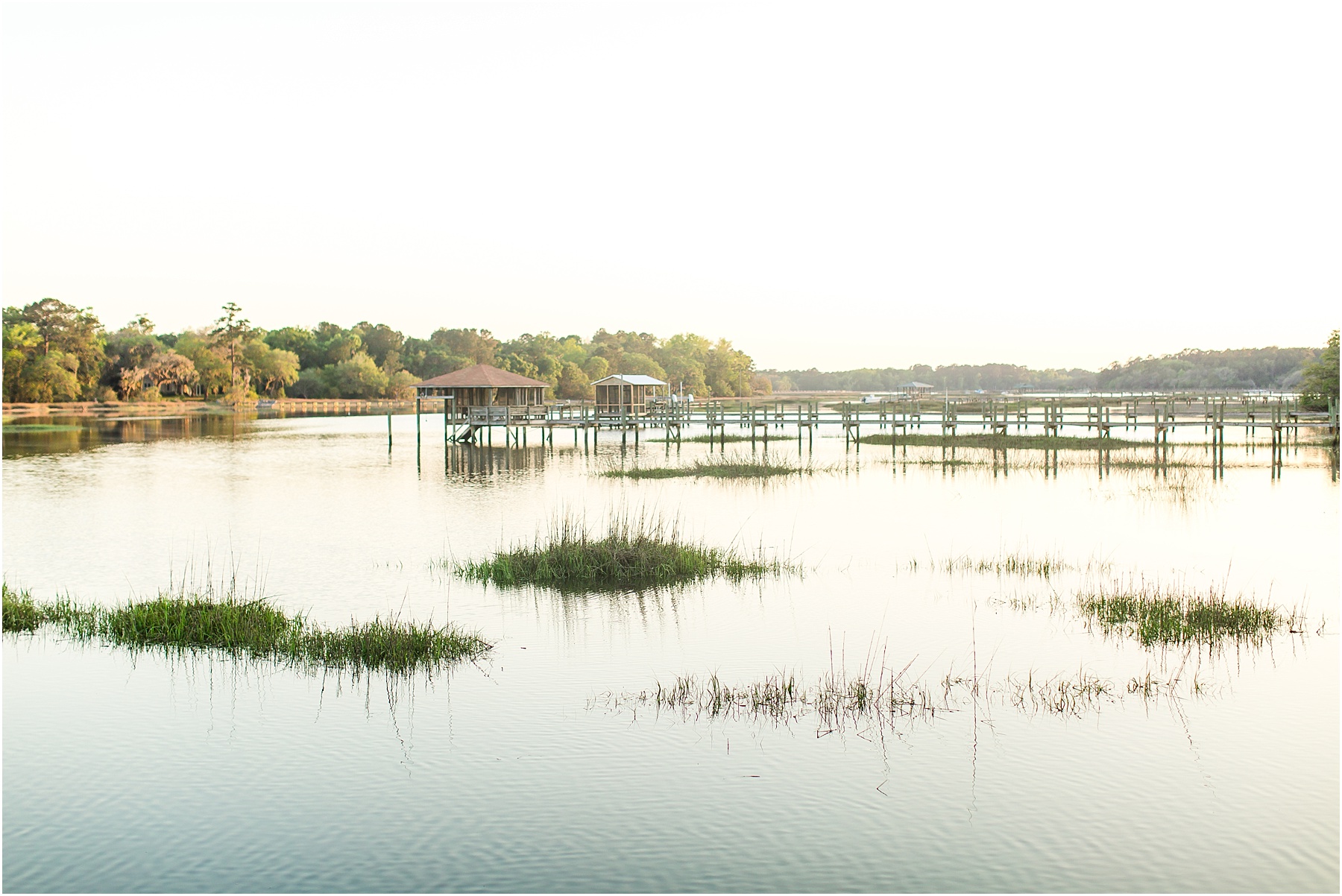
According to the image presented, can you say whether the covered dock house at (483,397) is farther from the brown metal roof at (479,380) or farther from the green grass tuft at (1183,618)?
the green grass tuft at (1183,618)

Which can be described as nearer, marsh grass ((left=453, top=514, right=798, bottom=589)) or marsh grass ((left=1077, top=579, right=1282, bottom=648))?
marsh grass ((left=1077, top=579, right=1282, bottom=648))

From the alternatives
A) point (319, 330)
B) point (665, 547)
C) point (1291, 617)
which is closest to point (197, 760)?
point (665, 547)

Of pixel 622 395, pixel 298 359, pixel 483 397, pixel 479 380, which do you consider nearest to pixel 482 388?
pixel 483 397

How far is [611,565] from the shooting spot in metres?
16.8

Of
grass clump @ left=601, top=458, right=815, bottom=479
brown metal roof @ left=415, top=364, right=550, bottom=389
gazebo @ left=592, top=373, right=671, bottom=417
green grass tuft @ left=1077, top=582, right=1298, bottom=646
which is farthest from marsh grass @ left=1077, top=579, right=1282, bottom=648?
gazebo @ left=592, top=373, right=671, bottom=417

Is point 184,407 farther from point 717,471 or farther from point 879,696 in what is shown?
point 879,696

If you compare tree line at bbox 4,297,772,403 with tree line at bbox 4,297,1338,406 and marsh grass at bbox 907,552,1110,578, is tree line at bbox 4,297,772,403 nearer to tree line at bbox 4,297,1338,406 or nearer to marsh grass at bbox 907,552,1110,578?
tree line at bbox 4,297,1338,406

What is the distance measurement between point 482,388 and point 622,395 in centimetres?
779

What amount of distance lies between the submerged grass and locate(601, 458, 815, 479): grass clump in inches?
812

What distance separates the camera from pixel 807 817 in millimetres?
7762

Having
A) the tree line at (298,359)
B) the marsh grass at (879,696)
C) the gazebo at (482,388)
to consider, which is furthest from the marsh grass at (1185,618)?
the tree line at (298,359)

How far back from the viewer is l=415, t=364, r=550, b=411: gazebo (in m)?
56.1

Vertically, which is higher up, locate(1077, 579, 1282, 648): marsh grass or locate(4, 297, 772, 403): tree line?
locate(4, 297, 772, 403): tree line

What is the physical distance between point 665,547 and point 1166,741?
9.28 m
